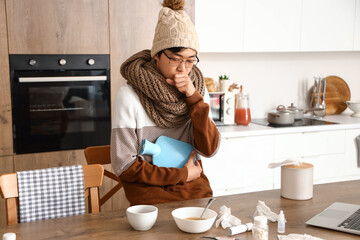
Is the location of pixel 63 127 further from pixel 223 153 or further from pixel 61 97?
pixel 223 153

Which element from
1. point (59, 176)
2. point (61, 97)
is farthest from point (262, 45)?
Result: point (59, 176)

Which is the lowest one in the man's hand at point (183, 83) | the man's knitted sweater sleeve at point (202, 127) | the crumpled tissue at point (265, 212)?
the crumpled tissue at point (265, 212)

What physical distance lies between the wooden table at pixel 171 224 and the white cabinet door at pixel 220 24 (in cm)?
179

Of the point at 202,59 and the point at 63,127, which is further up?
the point at 202,59

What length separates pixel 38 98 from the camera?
2828 millimetres

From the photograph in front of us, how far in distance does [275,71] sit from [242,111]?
0.77m

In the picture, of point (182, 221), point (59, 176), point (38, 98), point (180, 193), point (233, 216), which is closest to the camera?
point (182, 221)

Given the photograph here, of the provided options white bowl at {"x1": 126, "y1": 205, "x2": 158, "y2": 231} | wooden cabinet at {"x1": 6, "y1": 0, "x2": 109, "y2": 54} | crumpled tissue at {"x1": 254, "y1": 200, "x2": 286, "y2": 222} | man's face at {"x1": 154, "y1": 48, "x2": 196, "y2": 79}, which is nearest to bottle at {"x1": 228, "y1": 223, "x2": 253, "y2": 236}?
crumpled tissue at {"x1": 254, "y1": 200, "x2": 286, "y2": 222}

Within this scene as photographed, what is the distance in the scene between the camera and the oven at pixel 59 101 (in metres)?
2.77

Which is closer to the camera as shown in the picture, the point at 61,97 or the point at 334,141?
the point at 61,97

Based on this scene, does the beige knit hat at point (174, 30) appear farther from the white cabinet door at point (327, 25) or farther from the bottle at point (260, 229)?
the white cabinet door at point (327, 25)

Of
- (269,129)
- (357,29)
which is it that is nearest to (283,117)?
(269,129)

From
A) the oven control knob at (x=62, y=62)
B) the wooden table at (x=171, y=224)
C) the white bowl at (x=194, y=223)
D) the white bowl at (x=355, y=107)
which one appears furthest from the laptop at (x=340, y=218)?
the white bowl at (x=355, y=107)

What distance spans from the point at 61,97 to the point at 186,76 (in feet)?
4.16
